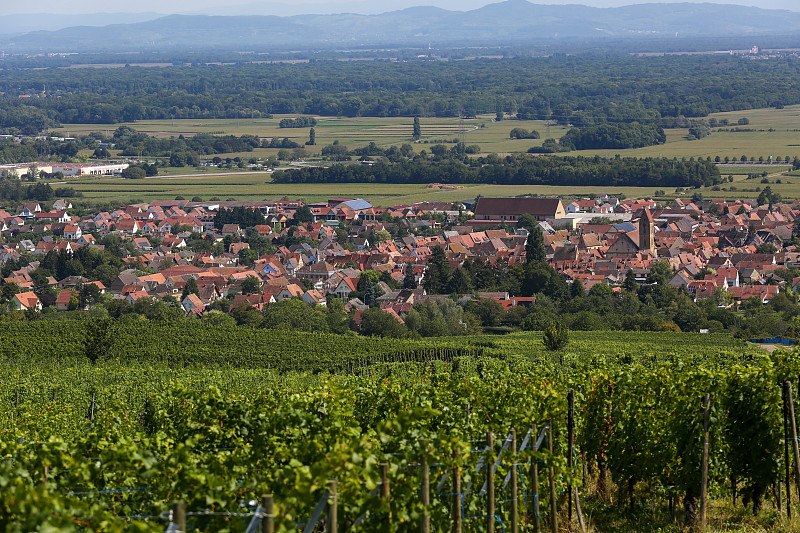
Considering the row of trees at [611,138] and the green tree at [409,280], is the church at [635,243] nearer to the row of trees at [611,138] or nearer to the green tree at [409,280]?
the green tree at [409,280]

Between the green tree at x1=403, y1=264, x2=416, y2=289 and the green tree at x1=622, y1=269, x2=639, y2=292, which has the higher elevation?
the green tree at x1=622, y1=269, x2=639, y2=292

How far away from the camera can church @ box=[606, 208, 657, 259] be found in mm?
69062

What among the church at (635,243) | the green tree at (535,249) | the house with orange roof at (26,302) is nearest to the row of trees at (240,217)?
the house with orange roof at (26,302)

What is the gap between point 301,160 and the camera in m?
127

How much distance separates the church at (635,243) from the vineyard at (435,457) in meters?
53.9

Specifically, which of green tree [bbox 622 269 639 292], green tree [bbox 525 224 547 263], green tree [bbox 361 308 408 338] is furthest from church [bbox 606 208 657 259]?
green tree [bbox 361 308 408 338]

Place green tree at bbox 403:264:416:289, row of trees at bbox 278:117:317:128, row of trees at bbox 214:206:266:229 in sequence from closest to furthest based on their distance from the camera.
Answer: green tree at bbox 403:264:416:289 < row of trees at bbox 214:206:266:229 < row of trees at bbox 278:117:317:128

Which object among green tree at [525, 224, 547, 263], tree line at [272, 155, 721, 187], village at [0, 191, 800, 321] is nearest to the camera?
village at [0, 191, 800, 321]

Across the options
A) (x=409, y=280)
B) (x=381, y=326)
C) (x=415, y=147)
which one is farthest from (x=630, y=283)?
(x=415, y=147)

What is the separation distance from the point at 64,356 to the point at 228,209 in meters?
52.1

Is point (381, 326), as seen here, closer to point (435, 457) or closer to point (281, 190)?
point (435, 457)

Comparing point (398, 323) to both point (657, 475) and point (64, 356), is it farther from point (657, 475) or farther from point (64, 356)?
point (657, 475)

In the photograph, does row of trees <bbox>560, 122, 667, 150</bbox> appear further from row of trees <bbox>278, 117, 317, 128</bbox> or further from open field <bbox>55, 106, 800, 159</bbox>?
row of trees <bbox>278, 117, 317, 128</bbox>

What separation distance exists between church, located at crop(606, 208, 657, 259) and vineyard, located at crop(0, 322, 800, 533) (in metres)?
53.9
